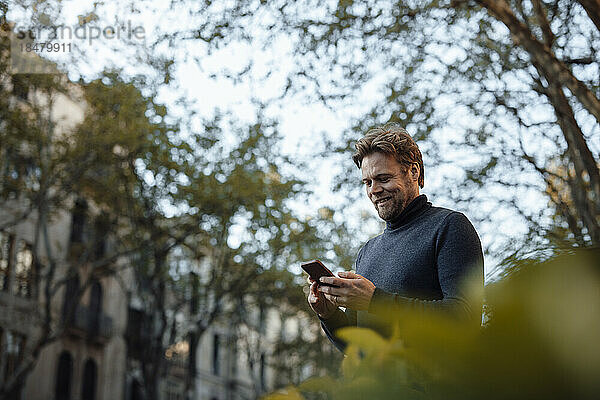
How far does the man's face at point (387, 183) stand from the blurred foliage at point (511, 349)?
5.42ft

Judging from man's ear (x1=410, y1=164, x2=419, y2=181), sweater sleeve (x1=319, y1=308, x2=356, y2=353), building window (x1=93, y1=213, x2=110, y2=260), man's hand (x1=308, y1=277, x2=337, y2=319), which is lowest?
sweater sleeve (x1=319, y1=308, x2=356, y2=353)

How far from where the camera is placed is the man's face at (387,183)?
2670mm

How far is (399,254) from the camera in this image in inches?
102

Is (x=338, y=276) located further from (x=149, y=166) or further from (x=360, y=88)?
(x=149, y=166)

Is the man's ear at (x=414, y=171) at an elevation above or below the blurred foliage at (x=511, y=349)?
above

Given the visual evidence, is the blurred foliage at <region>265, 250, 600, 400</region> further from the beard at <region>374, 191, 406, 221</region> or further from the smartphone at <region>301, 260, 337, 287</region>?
the beard at <region>374, 191, 406, 221</region>

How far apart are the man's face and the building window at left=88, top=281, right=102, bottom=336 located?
29997 mm

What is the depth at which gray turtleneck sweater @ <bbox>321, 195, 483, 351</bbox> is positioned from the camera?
86.9 inches

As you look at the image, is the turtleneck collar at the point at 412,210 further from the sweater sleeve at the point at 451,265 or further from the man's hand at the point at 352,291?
the man's hand at the point at 352,291

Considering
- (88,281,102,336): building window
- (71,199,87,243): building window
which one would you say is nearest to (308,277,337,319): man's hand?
(71,199,87,243): building window

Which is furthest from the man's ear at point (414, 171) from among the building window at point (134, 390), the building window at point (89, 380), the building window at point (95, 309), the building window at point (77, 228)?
the building window at point (134, 390)

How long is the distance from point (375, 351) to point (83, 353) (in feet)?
104

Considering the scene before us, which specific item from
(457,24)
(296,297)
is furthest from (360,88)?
(296,297)

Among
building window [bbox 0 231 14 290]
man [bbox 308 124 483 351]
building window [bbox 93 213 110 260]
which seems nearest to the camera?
man [bbox 308 124 483 351]
